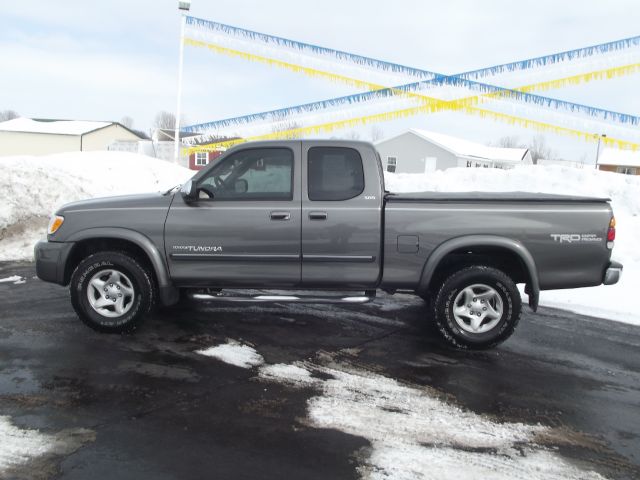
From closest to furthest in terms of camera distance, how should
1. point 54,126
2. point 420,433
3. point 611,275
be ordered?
1. point 420,433
2. point 611,275
3. point 54,126

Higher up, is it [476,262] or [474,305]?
[476,262]

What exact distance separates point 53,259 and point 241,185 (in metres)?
2.00

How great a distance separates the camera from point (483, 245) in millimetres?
4648

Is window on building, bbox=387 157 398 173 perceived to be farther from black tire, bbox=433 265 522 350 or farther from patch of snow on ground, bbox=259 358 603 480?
patch of snow on ground, bbox=259 358 603 480

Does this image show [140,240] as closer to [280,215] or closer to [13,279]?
[280,215]

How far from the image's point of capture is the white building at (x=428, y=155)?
1501 inches

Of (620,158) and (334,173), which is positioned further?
(620,158)

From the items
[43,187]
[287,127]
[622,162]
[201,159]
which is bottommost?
[43,187]

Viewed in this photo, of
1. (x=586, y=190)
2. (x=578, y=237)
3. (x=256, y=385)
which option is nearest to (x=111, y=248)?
(x=256, y=385)

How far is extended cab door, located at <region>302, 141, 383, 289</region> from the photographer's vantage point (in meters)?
4.75

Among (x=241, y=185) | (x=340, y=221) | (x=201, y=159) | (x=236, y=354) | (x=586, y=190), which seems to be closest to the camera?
(x=236, y=354)

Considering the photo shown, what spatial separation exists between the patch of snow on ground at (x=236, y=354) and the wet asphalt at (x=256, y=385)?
0.09m

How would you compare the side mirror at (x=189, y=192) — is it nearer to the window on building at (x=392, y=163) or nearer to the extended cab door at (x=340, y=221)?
the extended cab door at (x=340, y=221)

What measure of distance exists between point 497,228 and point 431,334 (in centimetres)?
140
